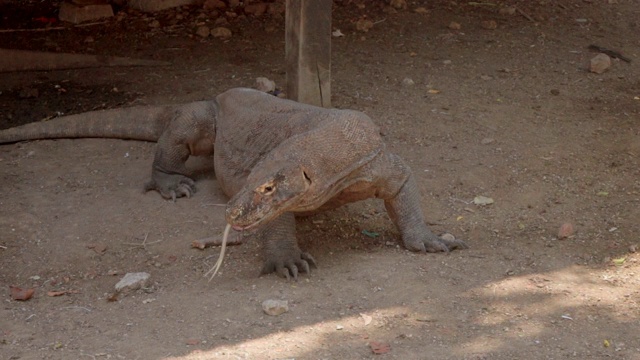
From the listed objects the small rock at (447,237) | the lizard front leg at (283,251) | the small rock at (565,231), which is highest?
the lizard front leg at (283,251)

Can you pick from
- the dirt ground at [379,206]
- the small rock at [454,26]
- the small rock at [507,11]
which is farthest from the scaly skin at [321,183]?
the small rock at [507,11]

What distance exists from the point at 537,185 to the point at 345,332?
2.13 meters

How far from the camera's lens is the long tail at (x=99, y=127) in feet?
19.8

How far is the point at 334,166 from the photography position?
407cm

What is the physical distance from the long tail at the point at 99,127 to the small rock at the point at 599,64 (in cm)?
339

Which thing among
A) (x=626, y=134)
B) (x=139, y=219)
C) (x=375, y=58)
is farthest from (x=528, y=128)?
(x=139, y=219)

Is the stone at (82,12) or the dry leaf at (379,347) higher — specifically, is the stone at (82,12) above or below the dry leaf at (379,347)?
below

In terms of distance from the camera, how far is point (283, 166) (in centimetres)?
388

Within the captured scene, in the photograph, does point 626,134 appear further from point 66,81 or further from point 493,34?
point 66,81

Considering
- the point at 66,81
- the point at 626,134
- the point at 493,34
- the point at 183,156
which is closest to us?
the point at 183,156

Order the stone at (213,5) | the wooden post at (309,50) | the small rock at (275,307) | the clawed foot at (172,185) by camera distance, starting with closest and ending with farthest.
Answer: the small rock at (275,307)
the clawed foot at (172,185)
the wooden post at (309,50)
the stone at (213,5)

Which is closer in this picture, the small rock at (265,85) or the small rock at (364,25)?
the small rock at (265,85)

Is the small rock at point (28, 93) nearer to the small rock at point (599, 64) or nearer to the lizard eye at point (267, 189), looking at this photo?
the lizard eye at point (267, 189)

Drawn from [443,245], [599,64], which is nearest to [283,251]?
[443,245]
